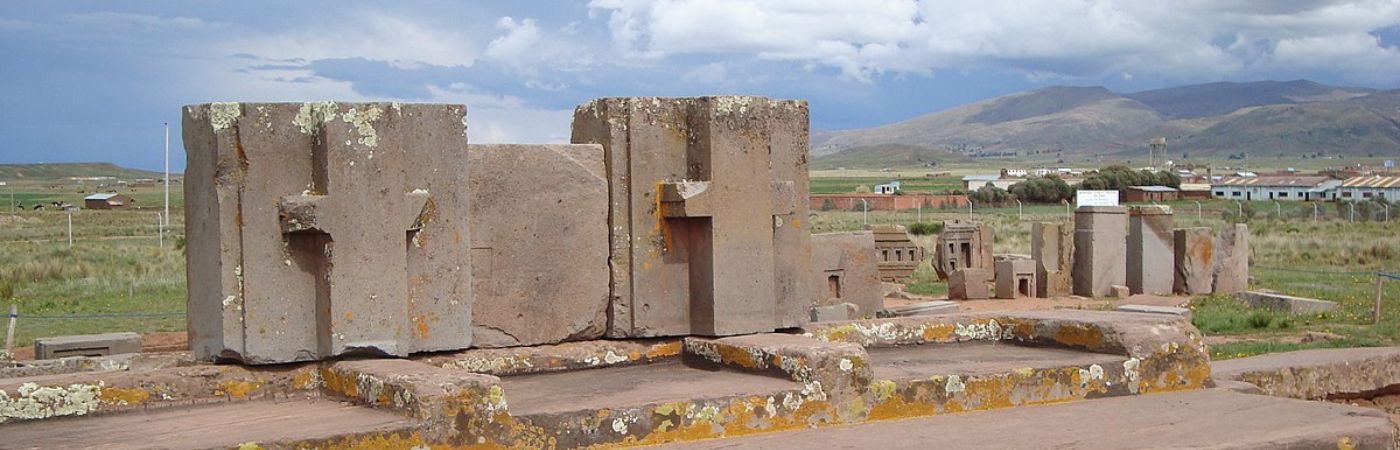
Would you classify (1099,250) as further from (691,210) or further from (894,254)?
(691,210)

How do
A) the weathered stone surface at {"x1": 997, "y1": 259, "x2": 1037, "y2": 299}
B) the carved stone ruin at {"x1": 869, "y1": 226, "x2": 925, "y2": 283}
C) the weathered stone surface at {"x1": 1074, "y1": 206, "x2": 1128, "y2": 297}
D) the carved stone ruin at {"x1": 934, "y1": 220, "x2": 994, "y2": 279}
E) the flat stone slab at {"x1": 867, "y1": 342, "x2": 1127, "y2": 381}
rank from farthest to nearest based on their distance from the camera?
the carved stone ruin at {"x1": 934, "y1": 220, "x2": 994, "y2": 279} < the carved stone ruin at {"x1": 869, "y1": 226, "x2": 925, "y2": 283} < the weathered stone surface at {"x1": 1074, "y1": 206, "x2": 1128, "y2": 297} < the weathered stone surface at {"x1": 997, "y1": 259, "x2": 1037, "y2": 299} < the flat stone slab at {"x1": 867, "y1": 342, "x2": 1127, "y2": 381}

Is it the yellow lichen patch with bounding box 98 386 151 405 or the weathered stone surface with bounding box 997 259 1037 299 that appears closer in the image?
the yellow lichen patch with bounding box 98 386 151 405

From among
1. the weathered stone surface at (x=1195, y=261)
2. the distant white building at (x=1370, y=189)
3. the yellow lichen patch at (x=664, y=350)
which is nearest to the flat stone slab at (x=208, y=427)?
the yellow lichen patch at (x=664, y=350)

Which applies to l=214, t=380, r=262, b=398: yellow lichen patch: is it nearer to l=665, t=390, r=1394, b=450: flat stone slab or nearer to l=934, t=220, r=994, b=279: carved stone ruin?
l=665, t=390, r=1394, b=450: flat stone slab

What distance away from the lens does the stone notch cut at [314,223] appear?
600cm

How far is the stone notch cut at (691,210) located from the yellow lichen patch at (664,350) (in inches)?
2.8

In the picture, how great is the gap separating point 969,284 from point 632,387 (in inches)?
677

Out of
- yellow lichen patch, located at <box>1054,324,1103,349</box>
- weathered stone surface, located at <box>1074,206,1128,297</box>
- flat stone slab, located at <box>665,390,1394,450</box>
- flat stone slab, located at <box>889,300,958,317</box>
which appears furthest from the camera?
weathered stone surface, located at <box>1074,206,1128,297</box>

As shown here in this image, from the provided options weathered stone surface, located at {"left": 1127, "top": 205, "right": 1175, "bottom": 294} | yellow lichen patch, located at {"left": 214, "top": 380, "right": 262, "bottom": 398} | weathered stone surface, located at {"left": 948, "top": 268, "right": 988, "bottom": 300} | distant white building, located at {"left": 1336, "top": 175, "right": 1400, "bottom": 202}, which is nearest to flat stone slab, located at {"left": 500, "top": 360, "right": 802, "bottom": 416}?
yellow lichen patch, located at {"left": 214, "top": 380, "right": 262, "bottom": 398}

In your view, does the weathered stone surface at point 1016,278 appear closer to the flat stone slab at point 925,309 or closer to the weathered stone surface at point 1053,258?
the weathered stone surface at point 1053,258

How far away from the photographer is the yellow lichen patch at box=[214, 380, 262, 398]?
6.05 metres

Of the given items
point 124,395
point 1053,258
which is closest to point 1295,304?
point 1053,258

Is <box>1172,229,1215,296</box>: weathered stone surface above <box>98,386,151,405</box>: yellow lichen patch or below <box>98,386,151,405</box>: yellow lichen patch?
below

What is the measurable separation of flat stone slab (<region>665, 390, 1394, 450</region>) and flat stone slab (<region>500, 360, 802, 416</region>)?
0.31 metres
